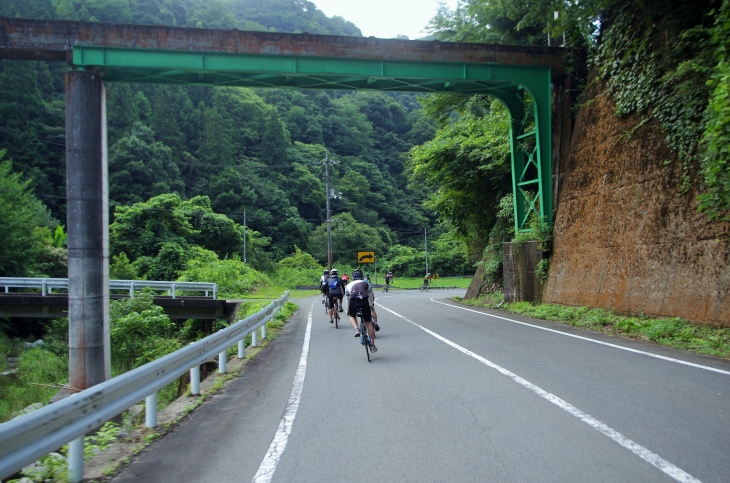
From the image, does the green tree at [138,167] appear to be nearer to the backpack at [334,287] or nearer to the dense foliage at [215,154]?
the dense foliage at [215,154]

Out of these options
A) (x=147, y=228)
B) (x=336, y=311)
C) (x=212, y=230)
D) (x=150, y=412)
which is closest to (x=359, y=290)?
(x=150, y=412)

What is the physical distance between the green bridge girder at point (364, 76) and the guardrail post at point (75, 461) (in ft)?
50.3

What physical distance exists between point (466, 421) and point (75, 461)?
3531mm

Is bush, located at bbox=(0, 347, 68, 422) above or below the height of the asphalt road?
below

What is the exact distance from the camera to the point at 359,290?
35.5 feet

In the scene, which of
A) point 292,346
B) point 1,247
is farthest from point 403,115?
point 292,346

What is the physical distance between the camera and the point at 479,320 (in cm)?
1716

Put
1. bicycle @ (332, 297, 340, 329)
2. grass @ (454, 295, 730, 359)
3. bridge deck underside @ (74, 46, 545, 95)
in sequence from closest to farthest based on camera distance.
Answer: grass @ (454, 295, 730, 359), bicycle @ (332, 297, 340, 329), bridge deck underside @ (74, 46, 545, 95)

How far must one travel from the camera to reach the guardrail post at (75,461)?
439 centimetres

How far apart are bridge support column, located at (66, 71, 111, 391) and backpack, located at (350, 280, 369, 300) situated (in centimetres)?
796

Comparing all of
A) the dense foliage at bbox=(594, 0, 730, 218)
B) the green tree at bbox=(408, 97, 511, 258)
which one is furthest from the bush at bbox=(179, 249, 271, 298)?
the dense foliage at bbox=(594, 0, 730, 218)

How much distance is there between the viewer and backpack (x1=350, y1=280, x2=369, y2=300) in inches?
425

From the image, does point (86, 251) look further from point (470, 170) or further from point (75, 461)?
point (470, 170)

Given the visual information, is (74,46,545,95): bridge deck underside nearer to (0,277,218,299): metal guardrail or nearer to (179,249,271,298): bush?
(0,277,218,299): metal guardrail
